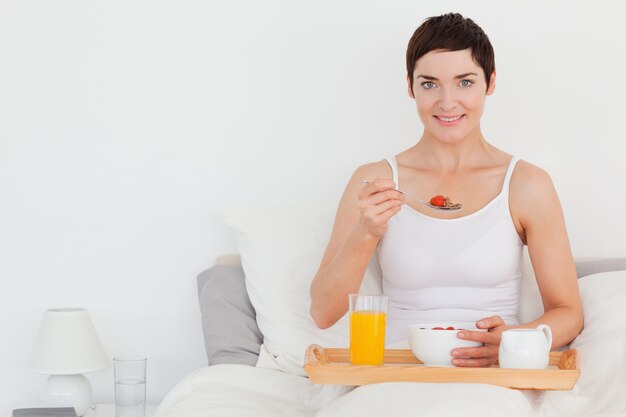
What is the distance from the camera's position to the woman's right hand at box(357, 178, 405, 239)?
1.75m

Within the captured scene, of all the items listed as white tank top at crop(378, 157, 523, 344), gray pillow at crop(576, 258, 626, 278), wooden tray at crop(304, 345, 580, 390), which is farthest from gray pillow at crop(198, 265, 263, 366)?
gray pillow at crop(576, 258, 626, 278)

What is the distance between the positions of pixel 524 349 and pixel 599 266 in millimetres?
740

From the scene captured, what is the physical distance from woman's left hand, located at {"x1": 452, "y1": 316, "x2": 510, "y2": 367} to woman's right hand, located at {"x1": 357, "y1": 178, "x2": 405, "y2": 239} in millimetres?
263

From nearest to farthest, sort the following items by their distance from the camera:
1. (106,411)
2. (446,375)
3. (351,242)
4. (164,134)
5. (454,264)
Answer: (446,375), (351,242), (454,264), (106,411), (164,134)

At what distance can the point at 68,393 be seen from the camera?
90.6 inches

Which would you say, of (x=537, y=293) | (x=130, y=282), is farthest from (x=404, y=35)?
(x=130, y=282)

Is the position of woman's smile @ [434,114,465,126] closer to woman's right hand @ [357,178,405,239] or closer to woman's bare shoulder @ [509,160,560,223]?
woman's bare shoulder @ [509,160,560,223]

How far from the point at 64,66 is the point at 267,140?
0.60 m

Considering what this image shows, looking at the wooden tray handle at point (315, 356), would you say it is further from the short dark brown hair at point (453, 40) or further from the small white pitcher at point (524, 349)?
the short dark brown hair at point (453, 40)

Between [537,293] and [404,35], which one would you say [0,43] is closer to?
[404,35]

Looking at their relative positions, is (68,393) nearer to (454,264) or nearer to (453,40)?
(454,264)

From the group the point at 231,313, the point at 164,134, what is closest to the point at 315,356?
the point at 231,313

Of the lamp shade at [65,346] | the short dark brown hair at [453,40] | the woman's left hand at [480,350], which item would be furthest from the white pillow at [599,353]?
the lamp shade at [65,346]

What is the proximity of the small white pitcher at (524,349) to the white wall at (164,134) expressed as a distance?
99 cm
